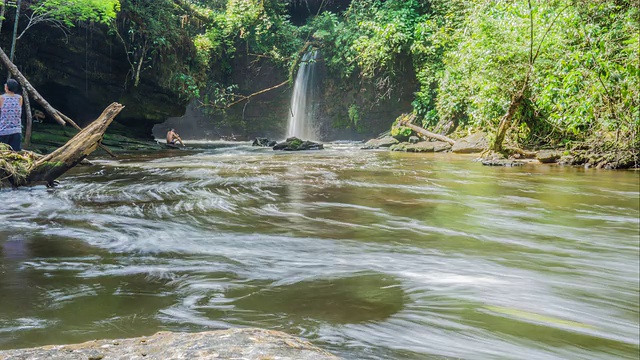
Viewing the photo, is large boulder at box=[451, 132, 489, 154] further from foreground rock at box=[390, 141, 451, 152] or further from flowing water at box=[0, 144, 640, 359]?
flowing water at box=[0, 144, 640, 359]

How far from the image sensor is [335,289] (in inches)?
115

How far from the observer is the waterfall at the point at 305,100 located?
26406 millimetres

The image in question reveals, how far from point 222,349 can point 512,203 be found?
5.75 m

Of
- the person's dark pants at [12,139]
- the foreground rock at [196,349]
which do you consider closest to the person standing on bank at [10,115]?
the person's dark pants at [12,139]

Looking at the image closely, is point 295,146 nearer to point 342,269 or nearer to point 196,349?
point 342,269

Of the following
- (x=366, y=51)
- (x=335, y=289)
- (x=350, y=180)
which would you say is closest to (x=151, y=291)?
(x=335, y=289)

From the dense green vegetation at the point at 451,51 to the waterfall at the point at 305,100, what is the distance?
1.11 metres

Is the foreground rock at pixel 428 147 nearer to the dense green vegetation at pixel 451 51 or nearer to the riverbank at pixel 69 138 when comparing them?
the dense green vegetation at pixel 451 51

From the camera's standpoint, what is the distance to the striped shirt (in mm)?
8109

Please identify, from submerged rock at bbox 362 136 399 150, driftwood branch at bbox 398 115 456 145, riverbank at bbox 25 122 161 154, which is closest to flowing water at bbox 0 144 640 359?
riverbank at bbox 25 122 161 154

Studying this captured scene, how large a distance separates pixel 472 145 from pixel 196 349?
1558cm

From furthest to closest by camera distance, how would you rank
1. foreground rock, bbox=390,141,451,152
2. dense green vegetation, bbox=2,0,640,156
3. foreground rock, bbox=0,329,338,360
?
foreground rock, bbox=390,141,451,152 < dense green vegetation, bbox=2,0,640,156 < foreground rock, bbox=0,329,338,360

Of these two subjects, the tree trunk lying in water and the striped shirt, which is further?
the striped shirt

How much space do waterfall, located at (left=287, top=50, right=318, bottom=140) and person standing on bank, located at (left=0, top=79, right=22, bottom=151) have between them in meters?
18.3
